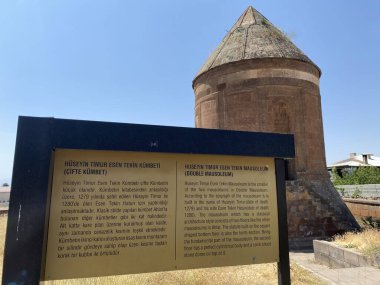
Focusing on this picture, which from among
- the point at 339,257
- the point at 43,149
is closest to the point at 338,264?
the point at 339,257

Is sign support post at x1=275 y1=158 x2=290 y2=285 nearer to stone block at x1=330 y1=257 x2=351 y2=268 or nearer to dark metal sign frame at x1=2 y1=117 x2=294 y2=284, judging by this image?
dark metal sign frame at x1=2 y1=117 x2=294 y2=284

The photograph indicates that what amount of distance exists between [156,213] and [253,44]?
47.9 ft

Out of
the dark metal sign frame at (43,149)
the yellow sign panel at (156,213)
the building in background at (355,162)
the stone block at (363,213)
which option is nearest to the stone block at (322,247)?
the yellow sign panel at (156,213)

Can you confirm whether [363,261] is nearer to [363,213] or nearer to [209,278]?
[209,278]

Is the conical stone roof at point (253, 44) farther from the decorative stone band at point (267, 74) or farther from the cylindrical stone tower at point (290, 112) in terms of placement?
the decorative stone band at point (267, 74)

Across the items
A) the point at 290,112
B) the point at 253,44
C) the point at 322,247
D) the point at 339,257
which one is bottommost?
the point at 339,257

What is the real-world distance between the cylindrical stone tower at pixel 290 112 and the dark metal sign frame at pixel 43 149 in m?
11.6

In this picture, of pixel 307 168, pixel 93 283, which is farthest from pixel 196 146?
pixel 307 168

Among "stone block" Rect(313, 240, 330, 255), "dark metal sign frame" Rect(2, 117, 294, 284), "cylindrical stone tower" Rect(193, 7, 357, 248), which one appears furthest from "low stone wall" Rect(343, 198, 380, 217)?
"dark metal sign frame" Rect(2, 117, 294, 284)

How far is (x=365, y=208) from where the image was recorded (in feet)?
58.0

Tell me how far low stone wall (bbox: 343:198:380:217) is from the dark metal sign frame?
16764 millimetres

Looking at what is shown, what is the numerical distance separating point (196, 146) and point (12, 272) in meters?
2.12

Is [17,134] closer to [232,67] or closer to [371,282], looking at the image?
[371,282]

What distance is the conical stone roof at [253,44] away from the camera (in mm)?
15305
